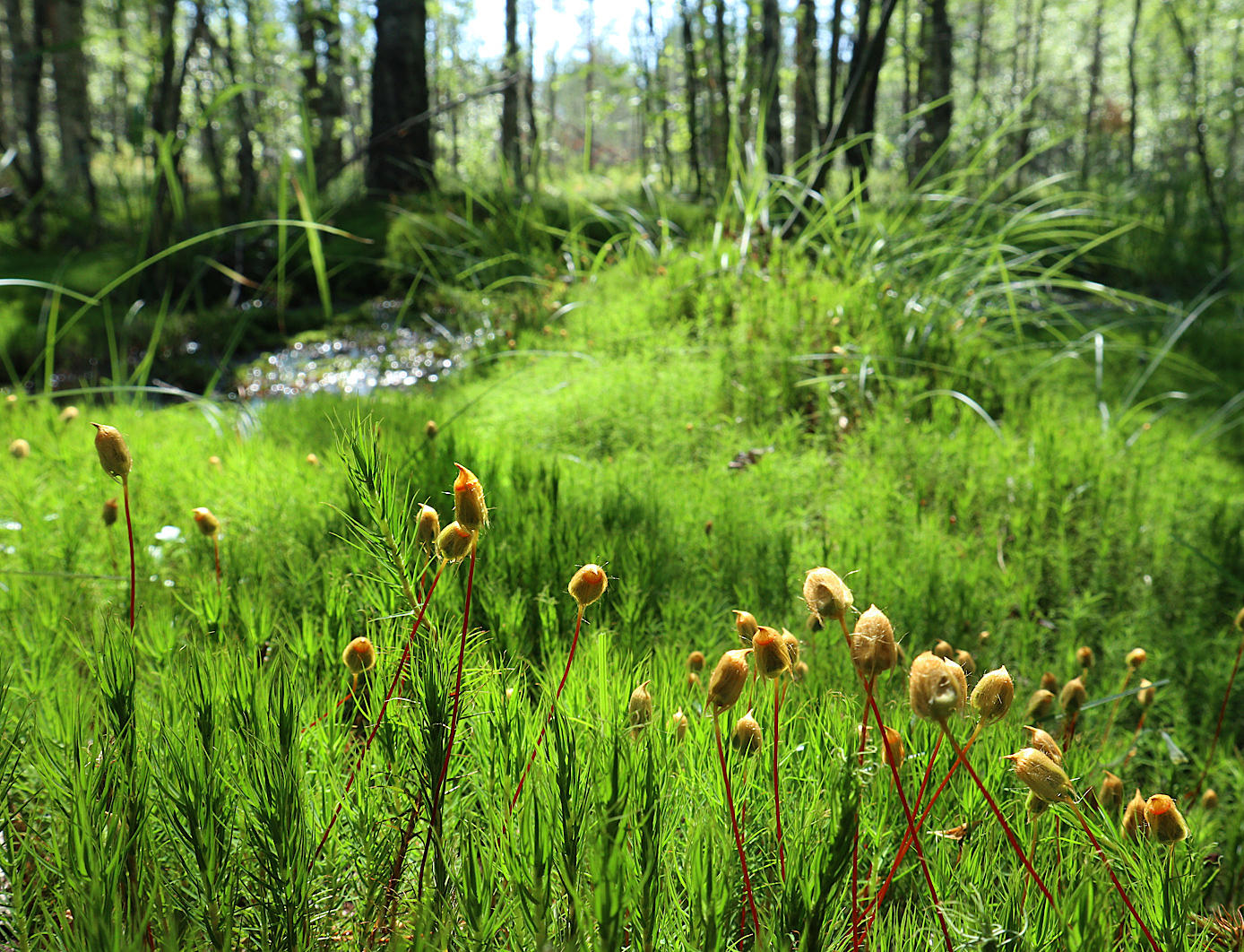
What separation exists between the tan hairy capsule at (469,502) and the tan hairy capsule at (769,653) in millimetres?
280

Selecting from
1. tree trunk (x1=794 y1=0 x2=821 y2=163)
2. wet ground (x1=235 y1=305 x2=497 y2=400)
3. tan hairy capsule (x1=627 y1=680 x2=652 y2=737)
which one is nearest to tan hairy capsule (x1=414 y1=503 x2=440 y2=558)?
tan hairy capsule (x1=627 y1=680 x2=652 y2=737)

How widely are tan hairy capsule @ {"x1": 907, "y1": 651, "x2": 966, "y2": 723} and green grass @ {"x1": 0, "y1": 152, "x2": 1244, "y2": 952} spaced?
14cm

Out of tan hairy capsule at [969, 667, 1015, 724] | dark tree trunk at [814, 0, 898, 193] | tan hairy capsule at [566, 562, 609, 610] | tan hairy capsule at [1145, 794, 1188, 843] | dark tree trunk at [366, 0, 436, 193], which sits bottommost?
tan hairy capsule at [1145, 794, 1188, 843]

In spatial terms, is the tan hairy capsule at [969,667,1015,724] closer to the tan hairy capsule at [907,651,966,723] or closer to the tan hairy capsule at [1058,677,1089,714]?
the tan hairy capsule at [907,651,966,723]

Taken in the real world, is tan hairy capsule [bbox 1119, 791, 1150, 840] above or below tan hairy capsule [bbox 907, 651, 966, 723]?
below

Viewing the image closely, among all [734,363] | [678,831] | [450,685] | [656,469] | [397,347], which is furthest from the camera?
[397,347]

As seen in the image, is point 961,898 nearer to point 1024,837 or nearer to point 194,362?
point 1024,837

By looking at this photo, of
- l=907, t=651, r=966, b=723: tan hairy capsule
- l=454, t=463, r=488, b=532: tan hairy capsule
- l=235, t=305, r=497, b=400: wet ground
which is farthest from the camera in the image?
l=235, t=305, r=497, b=400: wet ground

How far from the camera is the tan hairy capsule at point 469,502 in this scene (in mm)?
698

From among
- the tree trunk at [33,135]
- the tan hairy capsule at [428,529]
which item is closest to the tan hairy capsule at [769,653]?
the tan hairy capsule at [428,529]

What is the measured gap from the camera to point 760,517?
215 centimetres

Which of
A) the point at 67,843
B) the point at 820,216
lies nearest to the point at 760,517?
the point at 67,843

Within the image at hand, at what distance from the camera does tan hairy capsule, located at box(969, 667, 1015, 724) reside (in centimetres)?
73

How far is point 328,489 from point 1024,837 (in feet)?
5.66
